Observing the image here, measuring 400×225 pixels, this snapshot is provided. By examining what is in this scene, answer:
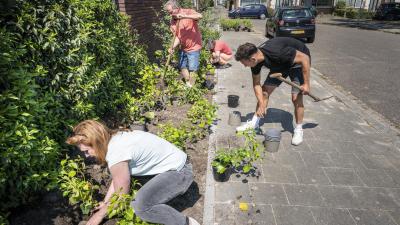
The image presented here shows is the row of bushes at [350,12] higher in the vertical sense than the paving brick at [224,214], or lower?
higher

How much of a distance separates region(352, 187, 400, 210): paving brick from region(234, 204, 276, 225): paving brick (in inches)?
43.8

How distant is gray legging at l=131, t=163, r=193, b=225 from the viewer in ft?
8.87

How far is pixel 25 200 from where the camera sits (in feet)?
10.1

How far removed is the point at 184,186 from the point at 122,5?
17.9 feet

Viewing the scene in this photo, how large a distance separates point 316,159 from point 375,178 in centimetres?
76

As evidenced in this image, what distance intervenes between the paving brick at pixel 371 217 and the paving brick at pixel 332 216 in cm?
8

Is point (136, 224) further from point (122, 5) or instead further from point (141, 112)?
point (122, 5)

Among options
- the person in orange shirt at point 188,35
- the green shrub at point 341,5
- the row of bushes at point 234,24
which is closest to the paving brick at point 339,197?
the person in orange shirt at point 188,35

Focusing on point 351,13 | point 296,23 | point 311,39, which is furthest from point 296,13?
point 351,13

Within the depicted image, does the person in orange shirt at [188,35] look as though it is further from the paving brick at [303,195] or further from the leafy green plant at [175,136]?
the paving brick at [303,195]

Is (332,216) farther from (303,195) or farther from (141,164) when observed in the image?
(141,164)

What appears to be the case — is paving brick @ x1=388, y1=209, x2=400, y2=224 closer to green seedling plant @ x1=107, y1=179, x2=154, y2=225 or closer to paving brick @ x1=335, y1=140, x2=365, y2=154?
paving brick @ x1=335, y1=140, x2=365, y2=154

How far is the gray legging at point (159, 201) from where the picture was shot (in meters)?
2.71

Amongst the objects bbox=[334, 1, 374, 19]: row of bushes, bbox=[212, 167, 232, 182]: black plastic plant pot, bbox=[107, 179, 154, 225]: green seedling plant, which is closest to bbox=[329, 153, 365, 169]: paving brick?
bbox=[212, 167, 232, 182]: black plastic plant pot
